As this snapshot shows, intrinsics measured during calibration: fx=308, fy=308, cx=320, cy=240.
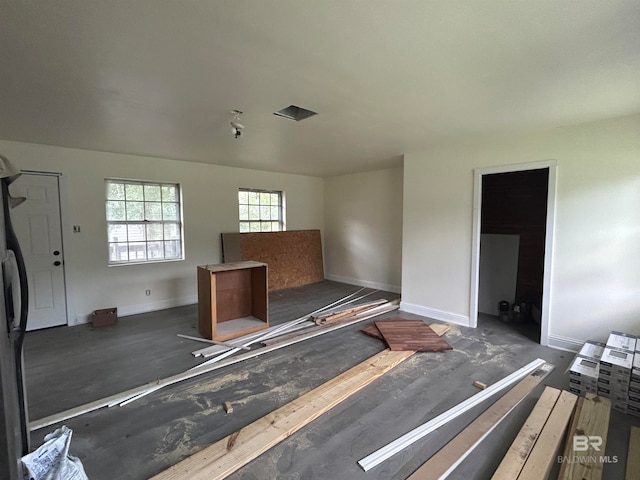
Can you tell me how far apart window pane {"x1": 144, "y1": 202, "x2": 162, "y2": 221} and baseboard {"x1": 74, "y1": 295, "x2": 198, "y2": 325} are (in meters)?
1.44

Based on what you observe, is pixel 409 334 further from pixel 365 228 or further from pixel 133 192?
pixel 133 192

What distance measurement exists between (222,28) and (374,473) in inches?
107

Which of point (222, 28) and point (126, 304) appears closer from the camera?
point (222, 28)

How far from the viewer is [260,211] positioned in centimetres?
675

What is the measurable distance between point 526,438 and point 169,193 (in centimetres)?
569

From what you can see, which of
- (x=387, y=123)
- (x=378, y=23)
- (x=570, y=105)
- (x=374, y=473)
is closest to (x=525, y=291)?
(x=570, y=105)

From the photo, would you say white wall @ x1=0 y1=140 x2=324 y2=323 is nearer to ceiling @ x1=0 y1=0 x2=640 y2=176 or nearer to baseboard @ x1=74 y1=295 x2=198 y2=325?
baseboard @ x1=74 y1=295 x2=198 y2=325

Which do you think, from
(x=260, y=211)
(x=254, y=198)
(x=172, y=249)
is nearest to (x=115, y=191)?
(x=172, y=249)

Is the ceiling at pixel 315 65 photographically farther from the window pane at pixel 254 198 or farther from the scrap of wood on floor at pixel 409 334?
the window pane at pixel 254 198

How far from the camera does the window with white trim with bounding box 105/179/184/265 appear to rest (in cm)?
491

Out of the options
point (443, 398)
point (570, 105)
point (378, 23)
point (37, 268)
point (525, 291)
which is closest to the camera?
point (378, 23)

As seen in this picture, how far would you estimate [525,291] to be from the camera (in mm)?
4676

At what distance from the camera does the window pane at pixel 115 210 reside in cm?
Answer: 484

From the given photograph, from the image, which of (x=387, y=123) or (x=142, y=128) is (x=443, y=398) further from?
(x=142, y=128)
